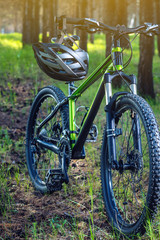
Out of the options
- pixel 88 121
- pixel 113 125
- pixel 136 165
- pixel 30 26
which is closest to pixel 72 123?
pixel 88 121

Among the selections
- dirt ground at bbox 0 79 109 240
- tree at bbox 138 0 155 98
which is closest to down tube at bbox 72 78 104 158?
dirt ground at bbox 0 79 109 240

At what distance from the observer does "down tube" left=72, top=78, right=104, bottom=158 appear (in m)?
2.87

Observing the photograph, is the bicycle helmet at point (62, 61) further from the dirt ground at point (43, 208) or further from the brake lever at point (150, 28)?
the dirt ground at point (43, 208)

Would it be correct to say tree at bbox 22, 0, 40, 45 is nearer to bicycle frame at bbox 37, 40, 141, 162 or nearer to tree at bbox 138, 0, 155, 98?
tree at bbox 138, 0, 155, 98

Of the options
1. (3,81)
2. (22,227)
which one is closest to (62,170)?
(22,227)

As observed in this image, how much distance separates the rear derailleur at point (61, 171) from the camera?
326 centimetres

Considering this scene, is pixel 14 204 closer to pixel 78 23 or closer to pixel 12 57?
pixel 78 23

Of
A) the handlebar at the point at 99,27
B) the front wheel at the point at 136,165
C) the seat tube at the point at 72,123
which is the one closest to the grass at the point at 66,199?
the front wheel at the point at 136,165

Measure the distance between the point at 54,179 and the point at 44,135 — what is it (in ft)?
2.36

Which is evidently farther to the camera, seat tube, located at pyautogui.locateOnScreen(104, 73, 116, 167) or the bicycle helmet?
the bicycle helmet

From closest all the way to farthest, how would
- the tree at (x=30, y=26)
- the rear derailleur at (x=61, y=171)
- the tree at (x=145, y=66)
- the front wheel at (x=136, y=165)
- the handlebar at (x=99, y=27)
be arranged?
1. the front wheel at (x=136, y=165)
2. the handlebar at (x=99, y=27)
3. the rear derailleur at (x=61, y=171)
4. the tree at (x=145, y=66)
5. the tree at (x=30, y=26)

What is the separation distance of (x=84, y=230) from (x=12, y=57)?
8.83 m

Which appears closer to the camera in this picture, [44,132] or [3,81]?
[44,132]

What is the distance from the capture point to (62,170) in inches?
128
